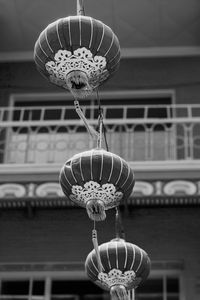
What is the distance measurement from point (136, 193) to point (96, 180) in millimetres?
3054

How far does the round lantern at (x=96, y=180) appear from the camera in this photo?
7.91m

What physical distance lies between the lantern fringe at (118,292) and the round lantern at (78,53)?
1.97 meters

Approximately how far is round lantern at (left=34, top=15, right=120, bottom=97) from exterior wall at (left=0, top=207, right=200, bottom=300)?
3.91 m

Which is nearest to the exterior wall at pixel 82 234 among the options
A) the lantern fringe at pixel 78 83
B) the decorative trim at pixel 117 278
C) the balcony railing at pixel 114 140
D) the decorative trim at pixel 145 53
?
the balcony railing at pixel 114 140

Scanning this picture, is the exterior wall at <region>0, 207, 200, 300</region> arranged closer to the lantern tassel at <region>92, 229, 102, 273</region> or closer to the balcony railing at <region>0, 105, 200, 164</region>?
the balcony railing at <region>0, 105, 200, 164</region>

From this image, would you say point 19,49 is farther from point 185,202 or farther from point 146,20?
point 185,202

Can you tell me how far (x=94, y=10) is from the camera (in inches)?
522

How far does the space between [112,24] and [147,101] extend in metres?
1.34

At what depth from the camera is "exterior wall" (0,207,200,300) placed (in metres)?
11.4

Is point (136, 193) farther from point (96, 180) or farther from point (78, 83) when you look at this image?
point (78, 83)

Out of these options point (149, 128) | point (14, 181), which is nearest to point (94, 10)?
point (149, 128)

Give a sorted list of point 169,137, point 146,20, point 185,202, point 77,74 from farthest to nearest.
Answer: point 146,20, point 169,137, point 185,202, point 77,74

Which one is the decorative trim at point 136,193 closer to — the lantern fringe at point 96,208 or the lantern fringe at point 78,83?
the lantern fringe at point 96,208

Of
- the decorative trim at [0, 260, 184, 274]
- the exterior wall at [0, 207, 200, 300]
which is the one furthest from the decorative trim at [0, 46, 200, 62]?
the decorative trim at [0, 260, 184, 274]
